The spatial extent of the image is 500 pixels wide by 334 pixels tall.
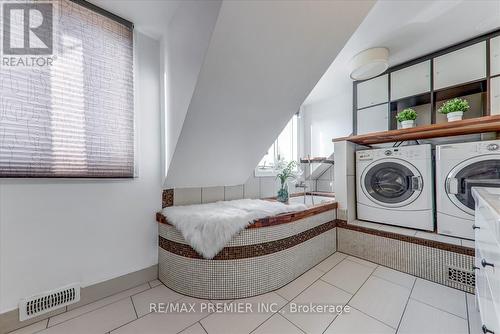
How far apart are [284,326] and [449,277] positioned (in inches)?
56.8

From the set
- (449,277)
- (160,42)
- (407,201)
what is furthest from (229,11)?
(449,277)

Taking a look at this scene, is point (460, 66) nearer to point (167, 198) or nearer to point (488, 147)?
point (488, 147)

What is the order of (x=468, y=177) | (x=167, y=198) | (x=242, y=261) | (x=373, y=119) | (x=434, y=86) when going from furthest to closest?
(x=373, y=119), (x=434, y=86), (x=167, y=198), (x=468, y=177), (x=242, y=261)

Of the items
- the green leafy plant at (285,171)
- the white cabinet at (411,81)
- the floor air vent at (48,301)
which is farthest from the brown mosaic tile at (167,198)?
the white cabinet at (411,81)

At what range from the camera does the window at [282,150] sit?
9.42ft

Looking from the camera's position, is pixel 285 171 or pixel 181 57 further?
pixel 285 171

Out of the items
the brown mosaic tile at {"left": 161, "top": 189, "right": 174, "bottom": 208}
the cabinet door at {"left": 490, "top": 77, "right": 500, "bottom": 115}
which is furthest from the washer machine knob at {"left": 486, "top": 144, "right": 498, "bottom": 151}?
the brown mosaic tile at {"left": 161, "top": 189, "right": 174, "bottom": 208}

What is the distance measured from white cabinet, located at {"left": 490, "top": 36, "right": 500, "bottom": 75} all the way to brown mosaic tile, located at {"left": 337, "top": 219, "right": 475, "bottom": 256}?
5.74 feet

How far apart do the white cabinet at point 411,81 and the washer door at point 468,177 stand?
45.5 inches

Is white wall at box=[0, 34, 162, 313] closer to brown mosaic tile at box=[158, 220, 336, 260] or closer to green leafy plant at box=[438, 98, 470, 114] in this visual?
brown mosaic tile at box=[158, 220, 336, 260]

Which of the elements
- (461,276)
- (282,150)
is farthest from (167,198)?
(461,276)

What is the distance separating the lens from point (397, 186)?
2.05m

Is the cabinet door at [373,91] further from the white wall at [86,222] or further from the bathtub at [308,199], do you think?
the white wall at [86,222]

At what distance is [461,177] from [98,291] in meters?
3.05
